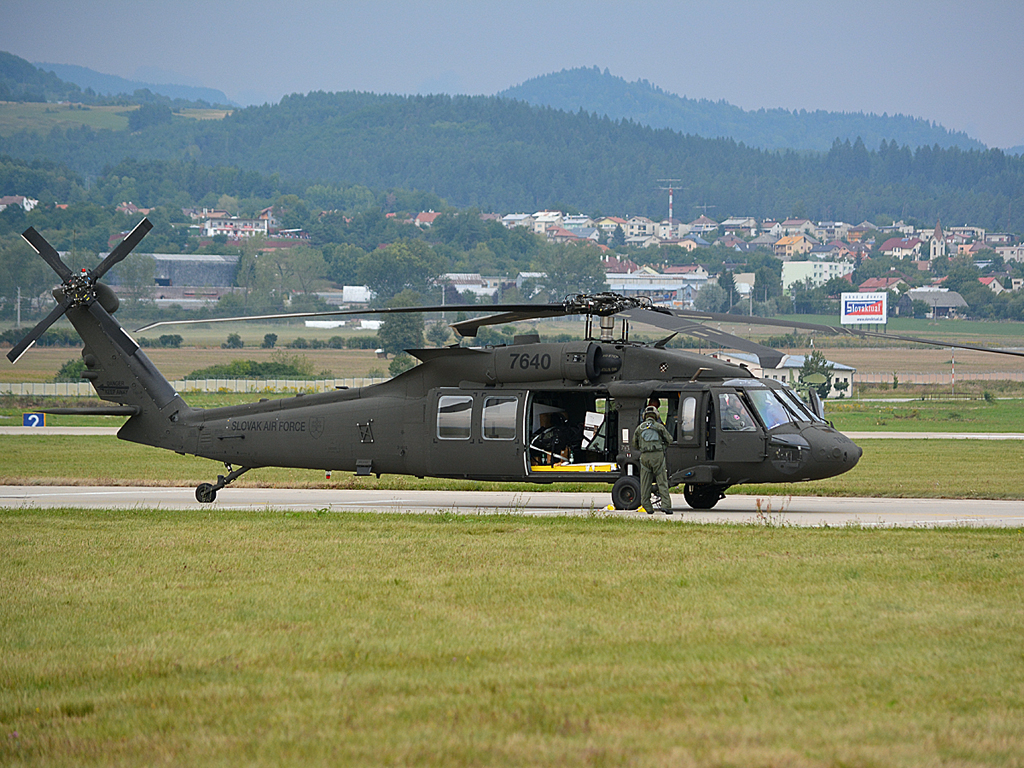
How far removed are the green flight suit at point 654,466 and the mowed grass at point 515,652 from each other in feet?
12.2

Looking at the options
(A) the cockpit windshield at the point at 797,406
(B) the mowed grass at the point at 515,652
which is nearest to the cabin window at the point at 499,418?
(A) the cockpit windshield at the point at 797,406

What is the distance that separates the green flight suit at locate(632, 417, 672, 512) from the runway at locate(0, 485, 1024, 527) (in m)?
0.31

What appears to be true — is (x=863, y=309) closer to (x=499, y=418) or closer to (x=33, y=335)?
(x=499, y=418)

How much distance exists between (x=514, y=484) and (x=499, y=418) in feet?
21.6

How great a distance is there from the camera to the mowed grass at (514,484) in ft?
74.3

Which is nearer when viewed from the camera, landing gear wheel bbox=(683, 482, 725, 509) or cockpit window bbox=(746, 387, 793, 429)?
cockpit window bbox=(746, 387, 793, 429)

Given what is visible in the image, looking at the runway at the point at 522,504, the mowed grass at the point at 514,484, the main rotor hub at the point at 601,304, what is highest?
the main rotor hub at the point at 601,304

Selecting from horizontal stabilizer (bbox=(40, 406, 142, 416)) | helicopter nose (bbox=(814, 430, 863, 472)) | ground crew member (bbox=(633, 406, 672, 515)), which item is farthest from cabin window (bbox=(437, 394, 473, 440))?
horizontal stabilizer (bbox=(40, 406, 142, 416))

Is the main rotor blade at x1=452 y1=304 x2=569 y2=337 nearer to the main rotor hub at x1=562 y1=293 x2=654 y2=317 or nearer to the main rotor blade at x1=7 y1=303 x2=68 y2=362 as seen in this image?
the main rotor hub at x1=562 y1=293 x2=654 y2=317

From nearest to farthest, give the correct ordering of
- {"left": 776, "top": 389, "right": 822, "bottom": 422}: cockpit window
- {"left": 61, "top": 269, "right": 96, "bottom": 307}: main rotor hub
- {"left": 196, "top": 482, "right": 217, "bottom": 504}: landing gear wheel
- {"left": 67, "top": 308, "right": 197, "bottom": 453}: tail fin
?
1. {"left": 776, "top": 389, "right": 822, "bottom": 422}: cockpit window
2. {"left": 196, "top": 482, "right": 217, "bottom": 504}: landing gear wheel
3. {"left": 61, "top": 269, "right": 96, "bottom": 307}: main rotor hub
4. {"left": 67, "top": 308, "right": 197, "bottom": 453}: tail fin

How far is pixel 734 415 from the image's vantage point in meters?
17.7

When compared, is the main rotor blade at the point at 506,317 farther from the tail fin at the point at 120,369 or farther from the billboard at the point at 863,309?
the billboard at the point at 863,309

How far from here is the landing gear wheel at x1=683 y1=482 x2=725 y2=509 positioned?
18625mm

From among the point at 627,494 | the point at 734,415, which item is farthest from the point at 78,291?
the point at 734,415
